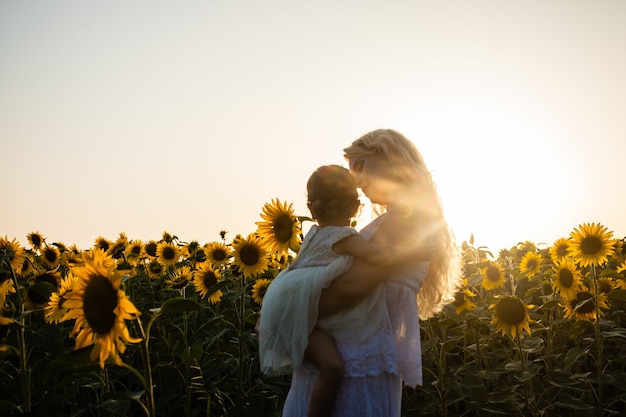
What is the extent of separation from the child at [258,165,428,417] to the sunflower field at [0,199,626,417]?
523 mm

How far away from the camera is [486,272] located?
6582mm

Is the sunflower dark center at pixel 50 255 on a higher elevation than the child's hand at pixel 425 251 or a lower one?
higher

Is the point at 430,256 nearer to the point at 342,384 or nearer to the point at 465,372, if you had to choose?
the point at 342,384

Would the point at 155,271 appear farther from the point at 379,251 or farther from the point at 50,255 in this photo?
the point at 379,251

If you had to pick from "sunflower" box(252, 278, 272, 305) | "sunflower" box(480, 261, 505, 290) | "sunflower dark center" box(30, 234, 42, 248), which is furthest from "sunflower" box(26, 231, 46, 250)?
"sunflower" box(480, 261, 505, 290)

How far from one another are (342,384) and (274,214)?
1.83 m

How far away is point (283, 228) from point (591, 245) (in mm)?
3299

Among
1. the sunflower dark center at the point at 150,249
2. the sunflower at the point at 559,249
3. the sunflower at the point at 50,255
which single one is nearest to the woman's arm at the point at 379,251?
the sunflower at the point at 559,249

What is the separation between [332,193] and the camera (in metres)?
2.87

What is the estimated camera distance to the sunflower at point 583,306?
4.99 m

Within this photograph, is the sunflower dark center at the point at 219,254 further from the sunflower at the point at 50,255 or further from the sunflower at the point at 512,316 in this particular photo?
the sunflower at the point at 512,316

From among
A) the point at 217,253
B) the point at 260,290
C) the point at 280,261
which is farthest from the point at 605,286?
the point at 217,253

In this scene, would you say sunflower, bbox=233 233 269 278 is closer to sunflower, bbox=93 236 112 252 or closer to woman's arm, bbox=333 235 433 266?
woman's arm, bbox=333 235 433 266

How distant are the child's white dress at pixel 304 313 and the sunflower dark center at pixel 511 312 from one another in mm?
2178
